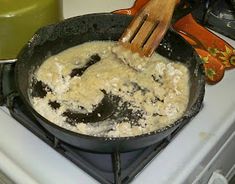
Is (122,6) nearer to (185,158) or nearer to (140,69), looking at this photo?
(140,69)

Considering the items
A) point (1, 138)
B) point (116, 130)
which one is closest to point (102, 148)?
point (116, 130)

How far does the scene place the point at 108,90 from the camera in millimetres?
714

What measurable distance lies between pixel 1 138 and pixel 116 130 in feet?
0.57

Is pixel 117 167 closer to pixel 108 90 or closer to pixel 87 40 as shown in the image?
pixel 108 90

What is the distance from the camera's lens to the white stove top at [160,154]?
634 mm

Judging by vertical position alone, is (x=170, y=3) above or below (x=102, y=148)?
above

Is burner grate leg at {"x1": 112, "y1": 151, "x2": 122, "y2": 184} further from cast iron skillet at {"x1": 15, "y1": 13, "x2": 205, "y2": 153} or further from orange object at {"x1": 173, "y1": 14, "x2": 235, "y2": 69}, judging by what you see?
orange object at {"x1": 173, "y1": 14, "x2": 235, "y2": 69}

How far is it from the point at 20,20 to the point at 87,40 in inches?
4.7

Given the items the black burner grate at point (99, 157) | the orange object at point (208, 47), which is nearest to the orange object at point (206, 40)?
the orange object at point (208, 47)

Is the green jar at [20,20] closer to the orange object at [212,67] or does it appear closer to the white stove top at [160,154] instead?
the white stove top at [160,154]

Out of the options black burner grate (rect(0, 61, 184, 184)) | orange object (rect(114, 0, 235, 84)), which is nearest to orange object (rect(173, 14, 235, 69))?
orange object (rect(114, 0, 235, 84))

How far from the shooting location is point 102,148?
59cm

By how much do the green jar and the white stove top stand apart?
0.11 meters

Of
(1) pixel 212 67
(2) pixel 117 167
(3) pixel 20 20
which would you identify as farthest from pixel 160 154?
(3) pixel 20 20
